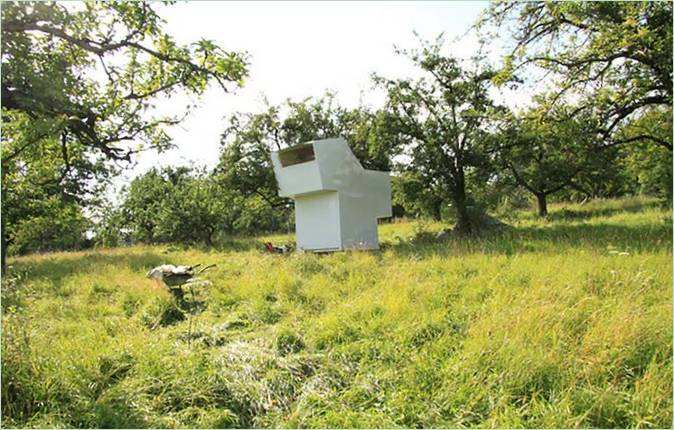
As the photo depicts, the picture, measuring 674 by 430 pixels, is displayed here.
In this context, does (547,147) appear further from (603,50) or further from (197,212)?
(197,212)

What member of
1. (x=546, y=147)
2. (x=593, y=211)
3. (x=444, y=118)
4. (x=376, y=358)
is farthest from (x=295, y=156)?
(x=593, y=211)

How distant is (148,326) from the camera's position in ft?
20.6

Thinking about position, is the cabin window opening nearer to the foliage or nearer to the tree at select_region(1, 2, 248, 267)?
the foliage

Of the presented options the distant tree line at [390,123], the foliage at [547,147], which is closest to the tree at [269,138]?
the distant tree line at [390,123]

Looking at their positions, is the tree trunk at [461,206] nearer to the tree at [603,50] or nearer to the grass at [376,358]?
the tree at [603,50]

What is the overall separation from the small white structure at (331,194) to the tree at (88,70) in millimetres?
8517

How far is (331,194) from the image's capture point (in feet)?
51.8

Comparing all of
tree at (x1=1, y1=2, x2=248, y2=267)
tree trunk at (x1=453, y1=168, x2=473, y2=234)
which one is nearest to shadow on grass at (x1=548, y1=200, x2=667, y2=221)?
tree trunk at (x1=453, y1=168, x2=473, y2=234)

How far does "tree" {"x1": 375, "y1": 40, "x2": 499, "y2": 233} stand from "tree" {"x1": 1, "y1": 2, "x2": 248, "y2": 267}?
36.7ft

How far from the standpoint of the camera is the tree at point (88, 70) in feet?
15.6

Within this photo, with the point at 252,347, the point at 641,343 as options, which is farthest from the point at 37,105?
the point at 641,343

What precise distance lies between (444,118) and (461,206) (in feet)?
11.9

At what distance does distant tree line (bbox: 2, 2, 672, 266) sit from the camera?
18.2 ft

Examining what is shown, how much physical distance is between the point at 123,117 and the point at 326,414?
5.86 metres
